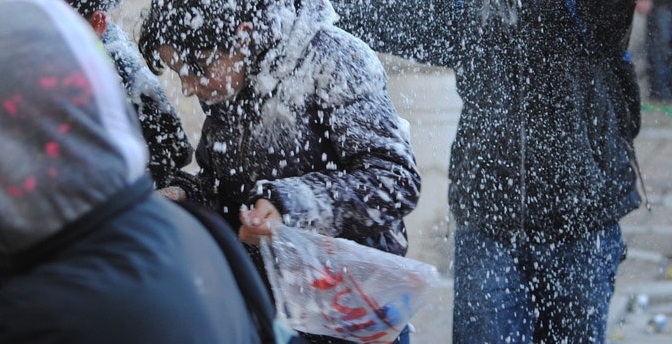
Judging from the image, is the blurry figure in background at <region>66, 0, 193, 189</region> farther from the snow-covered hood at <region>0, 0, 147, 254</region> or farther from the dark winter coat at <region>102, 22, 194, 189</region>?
the snow-covered hood at <region>0, 0, 147, 254</region>

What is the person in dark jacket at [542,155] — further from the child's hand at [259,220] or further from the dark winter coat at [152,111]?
the child's hand at [259,220]

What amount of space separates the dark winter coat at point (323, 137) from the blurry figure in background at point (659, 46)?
3.65 feet

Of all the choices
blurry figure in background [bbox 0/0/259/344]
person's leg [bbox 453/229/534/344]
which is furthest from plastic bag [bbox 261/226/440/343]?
blurry figure in background [bbox 0/0/259/344]

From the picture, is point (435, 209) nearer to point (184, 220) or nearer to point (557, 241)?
point (557, 241)

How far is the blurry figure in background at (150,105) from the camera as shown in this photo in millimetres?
2361

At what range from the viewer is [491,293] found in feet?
8.93

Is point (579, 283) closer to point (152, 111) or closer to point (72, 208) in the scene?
point (152, 111)

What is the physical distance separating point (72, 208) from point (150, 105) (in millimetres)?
1373

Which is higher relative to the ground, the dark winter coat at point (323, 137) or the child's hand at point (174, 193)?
the dark winter coat at point (323, 137)

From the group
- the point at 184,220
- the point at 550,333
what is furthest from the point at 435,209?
the point at 184,220

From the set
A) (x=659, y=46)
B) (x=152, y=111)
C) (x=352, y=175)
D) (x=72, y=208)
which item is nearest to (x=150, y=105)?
(x=152, y=111)

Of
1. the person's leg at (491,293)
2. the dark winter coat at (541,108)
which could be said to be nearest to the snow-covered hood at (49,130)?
the dark winter coat at (541,108)

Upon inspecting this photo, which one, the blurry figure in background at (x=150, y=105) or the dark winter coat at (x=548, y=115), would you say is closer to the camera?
the blurry figure in background at (x=150, y=105)

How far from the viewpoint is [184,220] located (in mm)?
1176
